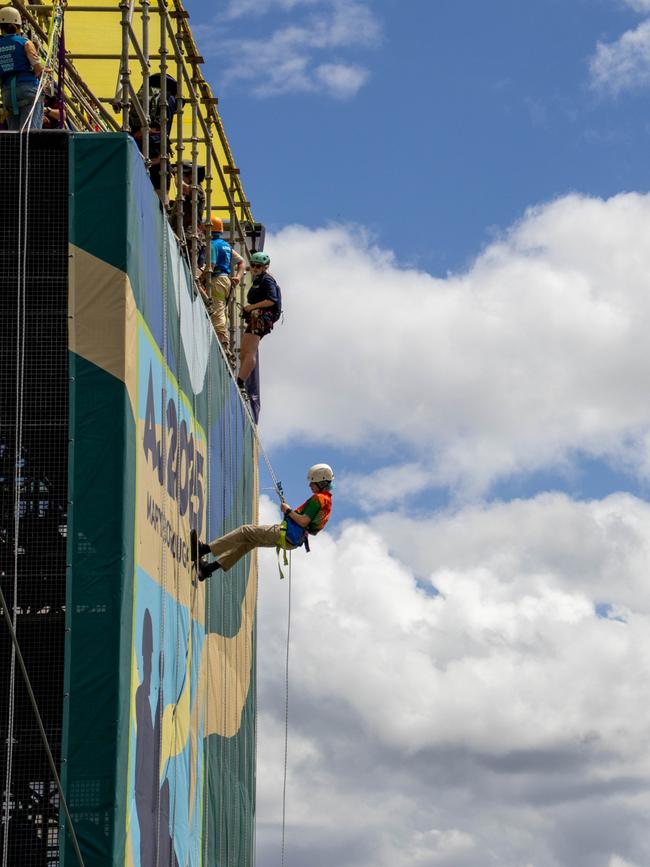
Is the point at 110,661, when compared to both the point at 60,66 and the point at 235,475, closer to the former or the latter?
the point at 60,66

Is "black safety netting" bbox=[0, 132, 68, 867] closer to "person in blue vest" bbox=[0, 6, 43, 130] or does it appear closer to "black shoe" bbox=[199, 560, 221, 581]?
"person in blue vest" bbox=[0, 6, 43, 130]

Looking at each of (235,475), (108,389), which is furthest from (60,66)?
(235,475)

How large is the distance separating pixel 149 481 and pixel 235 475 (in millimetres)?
9294

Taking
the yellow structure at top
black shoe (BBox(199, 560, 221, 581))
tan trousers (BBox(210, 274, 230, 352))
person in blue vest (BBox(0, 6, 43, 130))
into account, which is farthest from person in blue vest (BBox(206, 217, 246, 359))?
person in blue vest (BBox(0, 6, 43, 130))

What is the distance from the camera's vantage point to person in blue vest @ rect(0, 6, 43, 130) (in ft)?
58.9

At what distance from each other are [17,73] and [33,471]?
4.18 meters

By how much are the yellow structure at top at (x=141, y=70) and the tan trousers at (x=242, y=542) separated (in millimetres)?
5238

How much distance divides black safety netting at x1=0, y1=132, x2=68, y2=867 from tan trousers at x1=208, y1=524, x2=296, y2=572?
15.5 ft

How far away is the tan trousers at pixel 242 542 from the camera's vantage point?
21.8 meters

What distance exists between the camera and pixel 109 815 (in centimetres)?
1667

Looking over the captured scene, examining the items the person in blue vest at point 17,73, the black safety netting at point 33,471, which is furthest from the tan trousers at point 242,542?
the person in blue vest at point 17,73

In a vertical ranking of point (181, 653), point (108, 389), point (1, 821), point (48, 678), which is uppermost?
point (108, 389)

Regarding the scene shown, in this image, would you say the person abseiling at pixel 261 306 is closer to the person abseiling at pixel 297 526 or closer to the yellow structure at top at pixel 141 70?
the yellow structure at top at pixel 141 70

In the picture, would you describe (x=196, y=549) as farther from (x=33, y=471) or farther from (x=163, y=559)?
(x=33, y=471)
